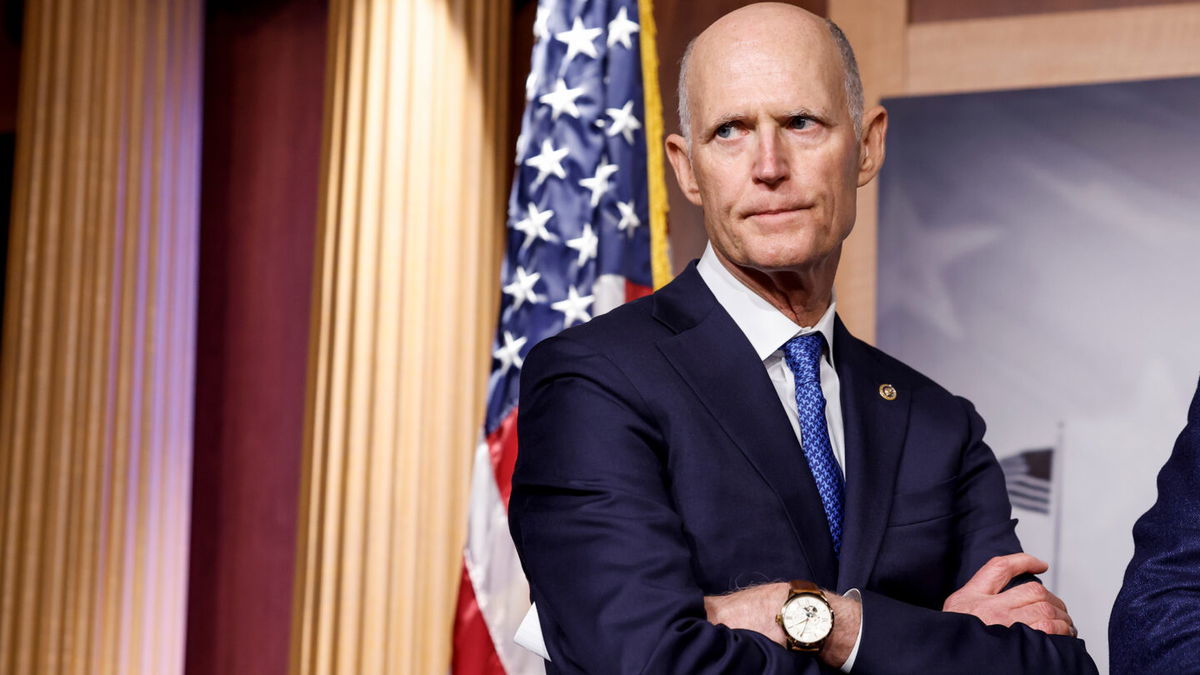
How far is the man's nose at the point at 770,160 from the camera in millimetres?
2043

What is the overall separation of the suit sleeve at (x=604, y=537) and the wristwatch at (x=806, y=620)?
0.03 metres

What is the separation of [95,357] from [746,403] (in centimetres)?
279

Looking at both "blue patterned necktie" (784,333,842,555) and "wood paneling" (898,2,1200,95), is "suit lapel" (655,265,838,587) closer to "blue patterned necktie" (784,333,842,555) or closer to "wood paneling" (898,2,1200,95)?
"blue patterned necktie" (784,333,842,555)

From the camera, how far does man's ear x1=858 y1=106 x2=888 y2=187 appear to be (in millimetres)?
2264

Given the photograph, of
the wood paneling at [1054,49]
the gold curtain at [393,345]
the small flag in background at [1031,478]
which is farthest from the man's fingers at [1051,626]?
the wood paneling at [1054,49]

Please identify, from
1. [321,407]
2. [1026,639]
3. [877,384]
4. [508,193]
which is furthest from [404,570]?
[1026,639]

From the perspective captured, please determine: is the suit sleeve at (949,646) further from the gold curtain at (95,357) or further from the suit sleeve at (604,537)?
the gold curtain at (95,357)

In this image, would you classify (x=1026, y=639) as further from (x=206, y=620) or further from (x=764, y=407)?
(x=206, y=620)

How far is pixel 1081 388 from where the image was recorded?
3.86 metres

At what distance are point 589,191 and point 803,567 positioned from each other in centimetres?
186

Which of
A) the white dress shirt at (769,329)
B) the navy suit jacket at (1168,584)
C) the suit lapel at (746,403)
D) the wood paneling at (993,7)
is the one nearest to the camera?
the navy suit jacket at (1168,584)

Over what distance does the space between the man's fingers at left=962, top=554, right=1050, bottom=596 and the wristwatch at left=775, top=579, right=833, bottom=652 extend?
0.36 meters

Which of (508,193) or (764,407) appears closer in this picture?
(764,407)

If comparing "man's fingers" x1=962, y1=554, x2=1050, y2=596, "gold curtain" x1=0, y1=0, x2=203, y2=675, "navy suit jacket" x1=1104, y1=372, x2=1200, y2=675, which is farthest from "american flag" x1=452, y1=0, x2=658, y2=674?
"navy suit jacket" x1=1104, y1=372, x2=1200, y2=675
